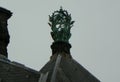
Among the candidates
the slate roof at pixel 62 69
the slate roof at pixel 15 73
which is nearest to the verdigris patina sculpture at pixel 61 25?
the slate roof at pixel 62 69

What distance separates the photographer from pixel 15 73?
20.0 m

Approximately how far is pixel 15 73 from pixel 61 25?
311 inches

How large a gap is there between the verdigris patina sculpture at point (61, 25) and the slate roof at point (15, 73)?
20.2 ft

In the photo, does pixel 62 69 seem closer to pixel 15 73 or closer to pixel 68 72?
pixel 68 72

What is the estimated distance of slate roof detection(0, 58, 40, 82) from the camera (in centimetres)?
1934

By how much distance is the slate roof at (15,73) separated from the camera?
63.5 feet

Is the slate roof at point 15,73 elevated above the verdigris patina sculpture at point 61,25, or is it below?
below

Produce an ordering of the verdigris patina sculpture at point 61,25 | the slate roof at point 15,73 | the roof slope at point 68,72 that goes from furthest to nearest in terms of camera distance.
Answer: the verdigris patina sculpture at point 61,25 → the roof slope at point 68,72 → the slate roof at point 15,73

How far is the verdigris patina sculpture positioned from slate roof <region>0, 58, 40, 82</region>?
617cm

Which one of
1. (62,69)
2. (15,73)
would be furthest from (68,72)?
(15,73)

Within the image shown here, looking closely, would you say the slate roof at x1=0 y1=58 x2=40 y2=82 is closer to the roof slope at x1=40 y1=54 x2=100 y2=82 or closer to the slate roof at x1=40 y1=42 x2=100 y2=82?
the slate roof at x1=40 y1=42 x2=100 y2=82

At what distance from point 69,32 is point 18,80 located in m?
8.44

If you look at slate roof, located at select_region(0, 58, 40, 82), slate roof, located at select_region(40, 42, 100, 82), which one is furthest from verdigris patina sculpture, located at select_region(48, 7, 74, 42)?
slate roof, located at select_region(0, 58, 40, 82)

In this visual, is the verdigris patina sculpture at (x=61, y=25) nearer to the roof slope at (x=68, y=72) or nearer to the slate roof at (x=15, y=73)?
the roof slope at (x=68, y=72)
